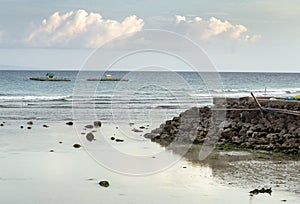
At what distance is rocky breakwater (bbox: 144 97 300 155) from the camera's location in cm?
2036

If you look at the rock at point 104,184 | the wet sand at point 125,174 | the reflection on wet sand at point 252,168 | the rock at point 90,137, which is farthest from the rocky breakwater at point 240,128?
the rock at point 104,184

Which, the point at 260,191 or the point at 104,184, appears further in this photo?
the point at 104,184

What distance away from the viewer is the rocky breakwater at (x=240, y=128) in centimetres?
2036

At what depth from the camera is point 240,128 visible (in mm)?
22531

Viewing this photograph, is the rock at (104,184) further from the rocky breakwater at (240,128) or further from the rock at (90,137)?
the rock at (90,137)

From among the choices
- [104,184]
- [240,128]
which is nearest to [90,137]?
[240,128]

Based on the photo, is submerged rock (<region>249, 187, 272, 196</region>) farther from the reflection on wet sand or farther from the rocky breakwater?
the rocky breakwater

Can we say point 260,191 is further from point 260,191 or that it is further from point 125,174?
point 125,174

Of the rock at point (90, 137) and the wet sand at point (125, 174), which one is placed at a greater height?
the rock at point (90, 137)

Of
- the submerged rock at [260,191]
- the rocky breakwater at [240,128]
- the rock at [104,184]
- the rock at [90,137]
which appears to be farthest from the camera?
the rock at [90,137]

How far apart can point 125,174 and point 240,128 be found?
8347 millimetres

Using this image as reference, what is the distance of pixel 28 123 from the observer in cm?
2858

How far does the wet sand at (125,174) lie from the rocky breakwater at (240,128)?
1.59 m

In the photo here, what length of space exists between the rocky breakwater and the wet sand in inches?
62.6
